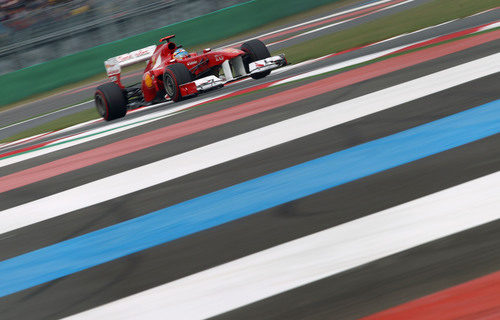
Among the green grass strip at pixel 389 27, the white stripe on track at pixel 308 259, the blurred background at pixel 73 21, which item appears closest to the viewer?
the white stripe on track at pixel 308 259

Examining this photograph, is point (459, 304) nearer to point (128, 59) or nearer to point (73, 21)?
point (128, 59)

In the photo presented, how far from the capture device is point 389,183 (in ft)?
11.6

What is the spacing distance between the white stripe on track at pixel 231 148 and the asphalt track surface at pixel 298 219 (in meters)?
0.12

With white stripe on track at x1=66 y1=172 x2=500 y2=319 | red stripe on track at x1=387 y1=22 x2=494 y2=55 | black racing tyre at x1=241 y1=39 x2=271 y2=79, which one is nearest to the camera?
white stripe on track at x1=66 y1=172 x2=500 y2=319

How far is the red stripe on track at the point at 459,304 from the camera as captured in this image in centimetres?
221

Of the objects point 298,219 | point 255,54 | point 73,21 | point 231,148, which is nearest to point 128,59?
point 255,54

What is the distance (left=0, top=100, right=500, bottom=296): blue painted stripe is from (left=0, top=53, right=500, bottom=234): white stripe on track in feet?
2.50

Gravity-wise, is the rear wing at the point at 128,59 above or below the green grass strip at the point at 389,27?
above

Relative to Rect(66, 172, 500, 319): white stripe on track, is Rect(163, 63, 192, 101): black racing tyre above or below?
below

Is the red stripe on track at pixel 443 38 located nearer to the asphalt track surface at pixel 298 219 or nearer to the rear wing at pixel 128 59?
the asphalt track surface at pixel 298 219

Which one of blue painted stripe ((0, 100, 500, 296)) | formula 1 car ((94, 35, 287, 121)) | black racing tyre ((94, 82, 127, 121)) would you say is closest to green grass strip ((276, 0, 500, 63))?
formula 1 car ((94, 35, 287, 121))

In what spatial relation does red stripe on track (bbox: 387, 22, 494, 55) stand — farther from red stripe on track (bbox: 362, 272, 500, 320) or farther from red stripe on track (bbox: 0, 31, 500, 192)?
red stripe on track (bbox: 362, 272, 500, 320)

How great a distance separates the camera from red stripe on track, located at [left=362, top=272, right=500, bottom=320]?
2.21 m

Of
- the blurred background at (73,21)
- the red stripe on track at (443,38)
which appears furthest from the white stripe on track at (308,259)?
the blurred background at (73,21)
